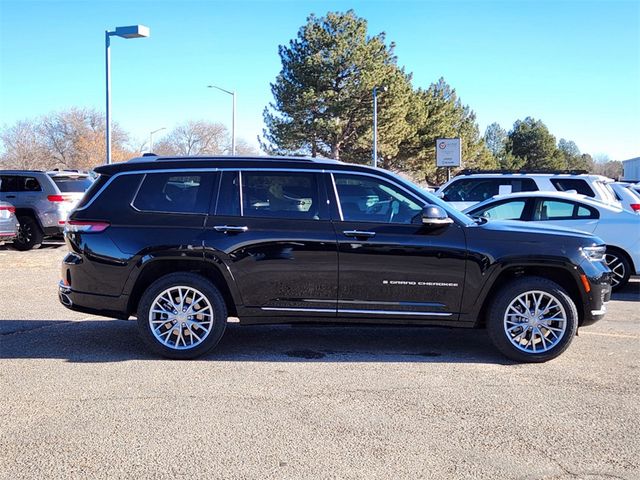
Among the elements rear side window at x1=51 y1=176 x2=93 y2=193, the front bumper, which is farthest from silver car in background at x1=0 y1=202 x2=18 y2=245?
the front bumper

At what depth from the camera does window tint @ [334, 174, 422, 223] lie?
19.5 feet

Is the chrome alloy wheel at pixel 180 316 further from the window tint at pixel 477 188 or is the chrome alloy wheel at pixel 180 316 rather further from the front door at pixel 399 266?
the window tint at pixel 477 188

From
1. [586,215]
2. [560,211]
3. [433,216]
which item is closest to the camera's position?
[433,216]

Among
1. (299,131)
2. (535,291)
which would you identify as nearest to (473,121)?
(299,131)

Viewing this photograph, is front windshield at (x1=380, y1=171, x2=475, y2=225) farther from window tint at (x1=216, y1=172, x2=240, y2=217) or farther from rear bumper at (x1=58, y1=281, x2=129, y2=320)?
rear bumper at (x1=58, y1=281, x2=129, y2=320)

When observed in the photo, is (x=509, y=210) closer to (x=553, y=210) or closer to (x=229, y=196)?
(x=553, y=210)

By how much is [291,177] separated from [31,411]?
9.81 ft

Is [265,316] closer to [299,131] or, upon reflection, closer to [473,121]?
[299,131]

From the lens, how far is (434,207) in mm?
5746

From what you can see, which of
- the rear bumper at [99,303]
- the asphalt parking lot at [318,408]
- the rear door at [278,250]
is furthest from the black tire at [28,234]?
the rear door at [278,250]

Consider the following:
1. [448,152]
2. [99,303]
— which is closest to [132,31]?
[99,303]

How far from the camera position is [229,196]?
6023mm

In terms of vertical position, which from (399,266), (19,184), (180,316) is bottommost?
(180,316)

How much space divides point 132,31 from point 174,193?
12.0m
